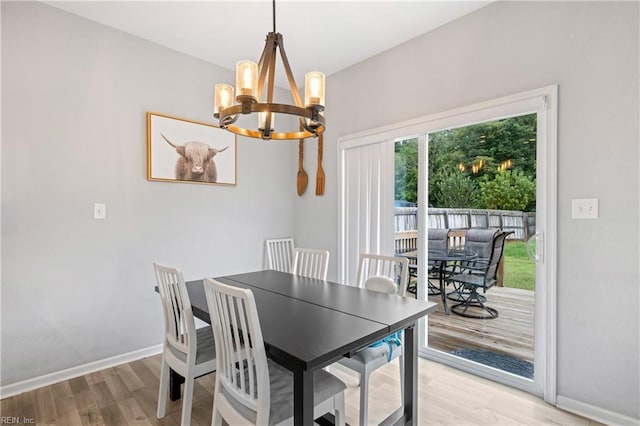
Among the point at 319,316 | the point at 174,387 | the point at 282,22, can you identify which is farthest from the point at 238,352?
the point at 282,22

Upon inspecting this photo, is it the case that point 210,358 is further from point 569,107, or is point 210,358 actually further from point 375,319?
point 569,107

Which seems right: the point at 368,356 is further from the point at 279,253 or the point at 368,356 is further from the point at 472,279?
the point at 279,253

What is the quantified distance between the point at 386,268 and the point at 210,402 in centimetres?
148

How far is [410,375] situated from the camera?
5.52 ft

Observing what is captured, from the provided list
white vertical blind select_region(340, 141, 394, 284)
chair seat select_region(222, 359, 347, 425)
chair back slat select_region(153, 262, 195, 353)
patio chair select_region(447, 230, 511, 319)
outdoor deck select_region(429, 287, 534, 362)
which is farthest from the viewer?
white vertical blind select_region(340, 141, 394, 284)

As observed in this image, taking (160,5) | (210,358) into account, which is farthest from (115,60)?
(210,358)

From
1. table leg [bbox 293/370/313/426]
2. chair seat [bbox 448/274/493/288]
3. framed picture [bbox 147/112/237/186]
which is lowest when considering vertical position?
table leg [bbox 293/370/313/426]

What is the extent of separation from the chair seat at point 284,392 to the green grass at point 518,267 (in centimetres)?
161

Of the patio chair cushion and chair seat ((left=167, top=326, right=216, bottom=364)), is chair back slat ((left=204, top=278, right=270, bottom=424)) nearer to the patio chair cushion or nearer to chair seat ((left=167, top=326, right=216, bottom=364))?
chair seat ((left=167, top=326, right=216, bottom=364))

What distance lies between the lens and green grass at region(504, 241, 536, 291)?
88.4 inches

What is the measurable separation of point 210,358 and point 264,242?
195 cm

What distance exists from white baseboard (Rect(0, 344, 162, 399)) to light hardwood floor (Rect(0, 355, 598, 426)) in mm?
47

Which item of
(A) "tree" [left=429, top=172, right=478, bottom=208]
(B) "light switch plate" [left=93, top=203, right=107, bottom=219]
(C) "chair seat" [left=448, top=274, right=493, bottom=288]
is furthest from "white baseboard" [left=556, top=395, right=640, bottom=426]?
(B) "light switch plate" [left=93, top=203, right=107, bottom=219]

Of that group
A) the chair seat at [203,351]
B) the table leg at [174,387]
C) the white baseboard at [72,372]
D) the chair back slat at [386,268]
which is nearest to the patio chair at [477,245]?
the chair back slat at [386,268]
